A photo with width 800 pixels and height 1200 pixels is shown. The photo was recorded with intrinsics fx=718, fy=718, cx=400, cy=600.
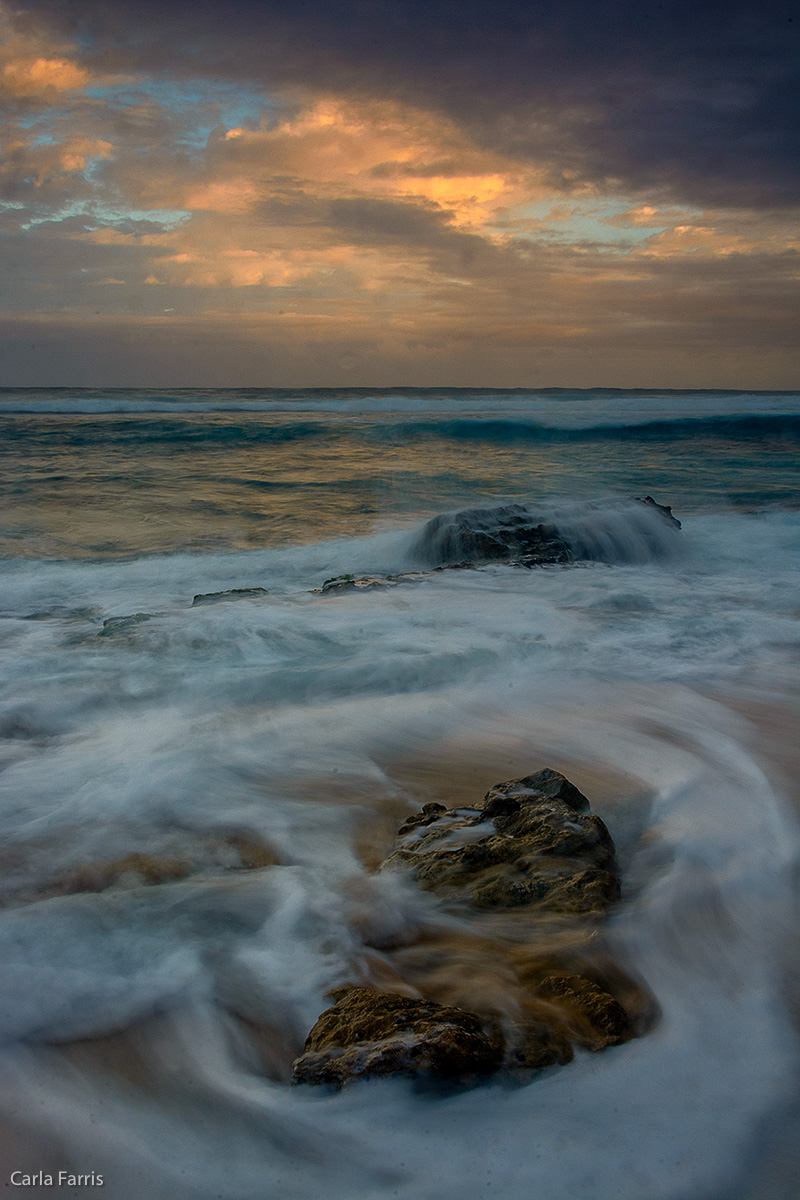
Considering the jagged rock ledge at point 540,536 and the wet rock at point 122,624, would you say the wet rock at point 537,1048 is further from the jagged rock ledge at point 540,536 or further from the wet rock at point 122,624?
the jagged rock ledge at point 540,536

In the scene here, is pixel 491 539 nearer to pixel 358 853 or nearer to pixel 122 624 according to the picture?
pixel 122 624

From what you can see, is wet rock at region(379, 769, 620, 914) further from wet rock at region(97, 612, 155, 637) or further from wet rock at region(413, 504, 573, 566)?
wet rock at region(413, 504, 573, 566)

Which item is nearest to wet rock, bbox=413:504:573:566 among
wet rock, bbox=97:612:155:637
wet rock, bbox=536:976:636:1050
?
wet rock, bbox=97:612:155:637

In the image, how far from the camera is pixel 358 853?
9.34 ft

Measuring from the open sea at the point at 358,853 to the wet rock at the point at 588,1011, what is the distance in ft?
0.18

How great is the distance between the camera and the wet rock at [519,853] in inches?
95.3

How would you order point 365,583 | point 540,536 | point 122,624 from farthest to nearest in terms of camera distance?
point 540,536, point 365,583, point 122,624

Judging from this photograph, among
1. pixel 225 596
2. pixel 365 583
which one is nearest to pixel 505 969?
pixel 225 596

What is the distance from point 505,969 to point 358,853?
33.6 inches

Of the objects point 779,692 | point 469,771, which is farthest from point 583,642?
point 469,771

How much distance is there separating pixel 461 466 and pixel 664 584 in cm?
1169

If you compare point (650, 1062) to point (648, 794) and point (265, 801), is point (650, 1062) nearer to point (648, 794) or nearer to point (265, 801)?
point (648, 794)

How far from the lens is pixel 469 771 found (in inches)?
139

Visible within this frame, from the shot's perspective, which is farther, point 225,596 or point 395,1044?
point 225,596
